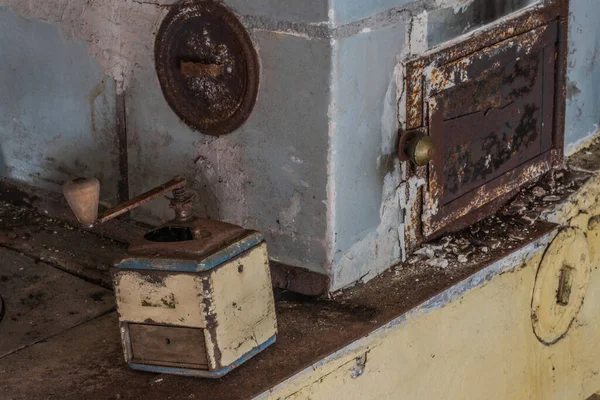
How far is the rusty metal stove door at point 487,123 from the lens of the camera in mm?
2635

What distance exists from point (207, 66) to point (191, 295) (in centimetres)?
64

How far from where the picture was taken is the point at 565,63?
3.05m

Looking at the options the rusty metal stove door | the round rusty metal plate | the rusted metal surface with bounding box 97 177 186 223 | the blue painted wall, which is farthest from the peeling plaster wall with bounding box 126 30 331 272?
the blue painted wall

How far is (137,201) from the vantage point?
2279mm

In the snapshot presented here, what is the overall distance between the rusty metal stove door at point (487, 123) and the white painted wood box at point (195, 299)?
2.21ft

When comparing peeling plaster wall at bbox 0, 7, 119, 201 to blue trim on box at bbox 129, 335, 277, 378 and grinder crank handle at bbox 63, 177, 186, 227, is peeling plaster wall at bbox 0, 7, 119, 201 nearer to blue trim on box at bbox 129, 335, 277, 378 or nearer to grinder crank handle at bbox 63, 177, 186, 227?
grinder crank handle at bbox 63, 177, 186, 227

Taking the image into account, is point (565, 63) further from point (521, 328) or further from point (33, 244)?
point (33, 244)

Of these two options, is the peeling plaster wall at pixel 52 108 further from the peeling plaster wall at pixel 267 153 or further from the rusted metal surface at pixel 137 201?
the rusted metal surface at pixel 137 201

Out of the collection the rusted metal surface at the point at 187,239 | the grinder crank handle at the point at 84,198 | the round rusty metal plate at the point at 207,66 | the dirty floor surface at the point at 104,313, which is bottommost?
the dirty floor surface at the point at 104,313

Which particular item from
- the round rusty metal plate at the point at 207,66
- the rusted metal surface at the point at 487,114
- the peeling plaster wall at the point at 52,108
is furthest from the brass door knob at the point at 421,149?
the peeling plaster wall at the point at 52,108

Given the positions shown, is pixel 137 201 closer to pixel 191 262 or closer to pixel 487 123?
pixel 191 262

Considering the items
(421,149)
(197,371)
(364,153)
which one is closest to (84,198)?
(197,371)

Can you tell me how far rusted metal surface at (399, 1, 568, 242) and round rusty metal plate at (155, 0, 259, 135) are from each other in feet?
1.32

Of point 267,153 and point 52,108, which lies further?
point 52,108
